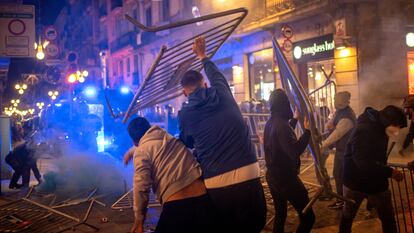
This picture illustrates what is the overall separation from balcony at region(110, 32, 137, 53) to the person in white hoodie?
31.2 m

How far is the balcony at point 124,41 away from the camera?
1327 inches

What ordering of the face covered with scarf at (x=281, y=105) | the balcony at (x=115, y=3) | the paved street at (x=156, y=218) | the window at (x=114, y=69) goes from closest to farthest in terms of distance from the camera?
the face covered with scarf at (x=281, y=105) → the paved street at (x=156, y=218) → the balcony at (x=115, y=3) → the window at (x=114, y=69)

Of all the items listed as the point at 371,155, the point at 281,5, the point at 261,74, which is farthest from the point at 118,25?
the point at 371,155

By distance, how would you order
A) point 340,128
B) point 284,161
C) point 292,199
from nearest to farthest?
point 292,199 → point 284,161 → point 340,128

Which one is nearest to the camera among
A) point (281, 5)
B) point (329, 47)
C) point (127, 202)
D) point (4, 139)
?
point (127, 202)

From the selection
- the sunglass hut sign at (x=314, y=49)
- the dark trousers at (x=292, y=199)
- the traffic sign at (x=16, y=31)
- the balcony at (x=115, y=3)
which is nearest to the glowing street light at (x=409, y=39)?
the sunglass hut sign at (x=314, y=49)

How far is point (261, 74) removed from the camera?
18.2 meters

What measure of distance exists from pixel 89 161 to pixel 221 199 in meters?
7.62

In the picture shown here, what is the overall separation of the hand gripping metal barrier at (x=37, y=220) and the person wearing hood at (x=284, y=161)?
2.90 metres

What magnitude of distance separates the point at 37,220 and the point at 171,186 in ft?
14.5

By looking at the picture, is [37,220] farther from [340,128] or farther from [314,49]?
[314,49]

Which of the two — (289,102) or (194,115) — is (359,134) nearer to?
(289,102)

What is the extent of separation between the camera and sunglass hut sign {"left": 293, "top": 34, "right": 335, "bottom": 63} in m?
14.1

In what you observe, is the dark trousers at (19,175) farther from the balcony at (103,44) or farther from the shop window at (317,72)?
the balcony at (103,44)
